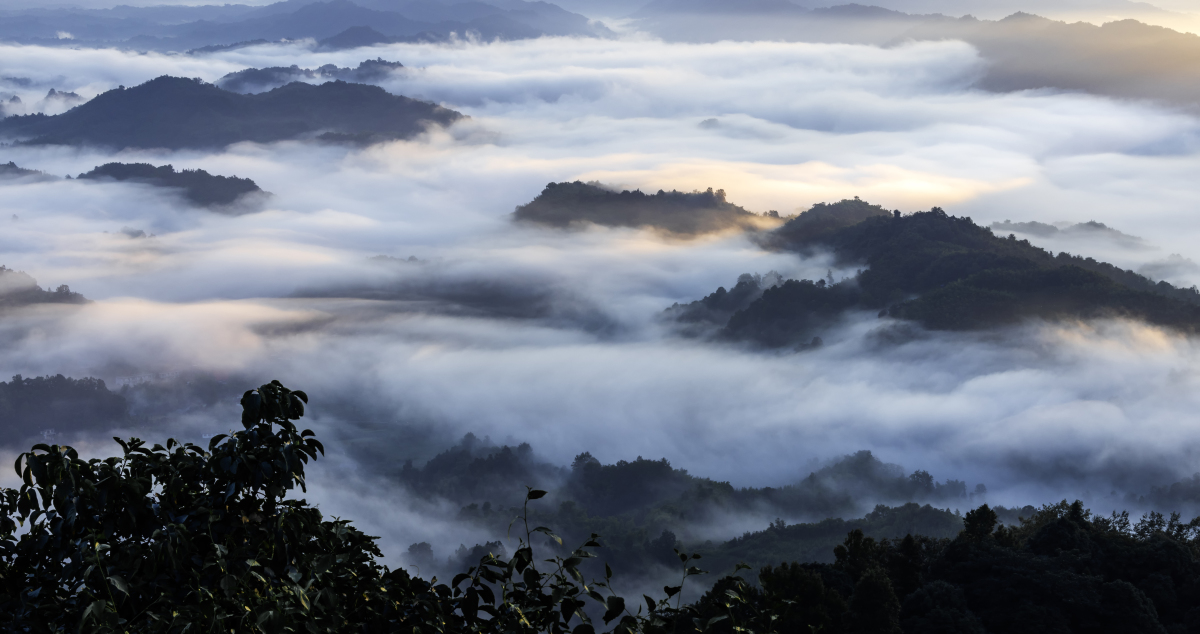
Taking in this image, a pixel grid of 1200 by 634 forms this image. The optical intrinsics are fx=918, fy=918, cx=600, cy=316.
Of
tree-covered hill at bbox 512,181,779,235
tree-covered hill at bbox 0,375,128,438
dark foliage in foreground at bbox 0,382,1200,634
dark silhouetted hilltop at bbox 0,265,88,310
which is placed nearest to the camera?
dark foliage in foreground at bbox 0,382,1200,634

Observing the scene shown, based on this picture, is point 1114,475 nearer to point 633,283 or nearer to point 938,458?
point 938,458

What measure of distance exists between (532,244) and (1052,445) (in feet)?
371

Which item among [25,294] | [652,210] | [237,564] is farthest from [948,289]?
[25,294]

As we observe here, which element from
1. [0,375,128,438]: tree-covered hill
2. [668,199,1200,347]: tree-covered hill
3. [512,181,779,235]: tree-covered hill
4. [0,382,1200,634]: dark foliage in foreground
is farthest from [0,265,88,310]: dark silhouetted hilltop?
[0,382,1200,634]: dark foliage in foreground

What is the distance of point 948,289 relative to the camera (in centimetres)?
9331

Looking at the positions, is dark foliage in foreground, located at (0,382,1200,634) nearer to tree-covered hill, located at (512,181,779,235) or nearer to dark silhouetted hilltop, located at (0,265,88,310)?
tree-covered hill, located at (512,181,779,235)

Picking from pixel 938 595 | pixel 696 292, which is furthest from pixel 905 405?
pixel 938 595

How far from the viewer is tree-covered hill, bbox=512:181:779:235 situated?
154 m

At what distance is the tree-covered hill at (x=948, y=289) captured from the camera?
89312mm

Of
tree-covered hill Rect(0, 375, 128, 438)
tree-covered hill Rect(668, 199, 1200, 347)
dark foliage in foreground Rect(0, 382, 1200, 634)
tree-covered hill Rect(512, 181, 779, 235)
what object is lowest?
tree-covered hill Rect(0, 375, 128, 438)

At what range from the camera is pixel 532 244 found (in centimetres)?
17362

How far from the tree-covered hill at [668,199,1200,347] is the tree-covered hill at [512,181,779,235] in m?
34.0

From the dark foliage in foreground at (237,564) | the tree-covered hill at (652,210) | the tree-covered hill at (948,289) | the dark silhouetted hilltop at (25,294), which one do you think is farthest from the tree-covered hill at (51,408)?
the dark foliage in foreground at (237,564)

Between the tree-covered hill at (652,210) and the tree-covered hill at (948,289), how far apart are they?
3401 cm
